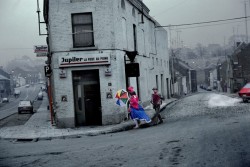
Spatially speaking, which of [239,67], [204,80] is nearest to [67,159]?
[239,67]

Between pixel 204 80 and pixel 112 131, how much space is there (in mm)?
115983

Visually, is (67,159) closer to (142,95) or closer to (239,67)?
(142,95)

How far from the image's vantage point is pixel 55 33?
1670 cm

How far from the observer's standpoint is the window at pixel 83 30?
1680 centimetres

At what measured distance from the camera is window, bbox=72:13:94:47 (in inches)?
661

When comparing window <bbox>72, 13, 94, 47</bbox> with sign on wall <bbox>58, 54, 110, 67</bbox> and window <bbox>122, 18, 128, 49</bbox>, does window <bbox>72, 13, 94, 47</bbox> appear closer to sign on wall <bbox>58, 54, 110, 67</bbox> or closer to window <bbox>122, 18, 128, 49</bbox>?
sign on wall <bbox>58, 54, 110, 67</bbox>

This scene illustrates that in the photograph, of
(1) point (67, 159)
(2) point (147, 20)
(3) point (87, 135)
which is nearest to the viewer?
Answer: (1) point (67, 159)

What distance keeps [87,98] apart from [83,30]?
142 inches

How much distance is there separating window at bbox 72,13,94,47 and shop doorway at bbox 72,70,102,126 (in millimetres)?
1549

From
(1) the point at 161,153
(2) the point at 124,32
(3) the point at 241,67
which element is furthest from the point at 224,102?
(3) the point at 241,67

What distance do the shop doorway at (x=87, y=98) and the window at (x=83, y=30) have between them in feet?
5.08

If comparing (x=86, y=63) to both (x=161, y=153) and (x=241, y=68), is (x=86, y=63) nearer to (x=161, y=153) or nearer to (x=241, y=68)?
(x=161, y=153)

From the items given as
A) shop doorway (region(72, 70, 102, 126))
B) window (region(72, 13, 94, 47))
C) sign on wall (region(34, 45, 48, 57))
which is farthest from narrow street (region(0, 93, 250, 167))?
sign on wall (region(34, 45, 48, 57))

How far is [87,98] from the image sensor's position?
1681 cm
